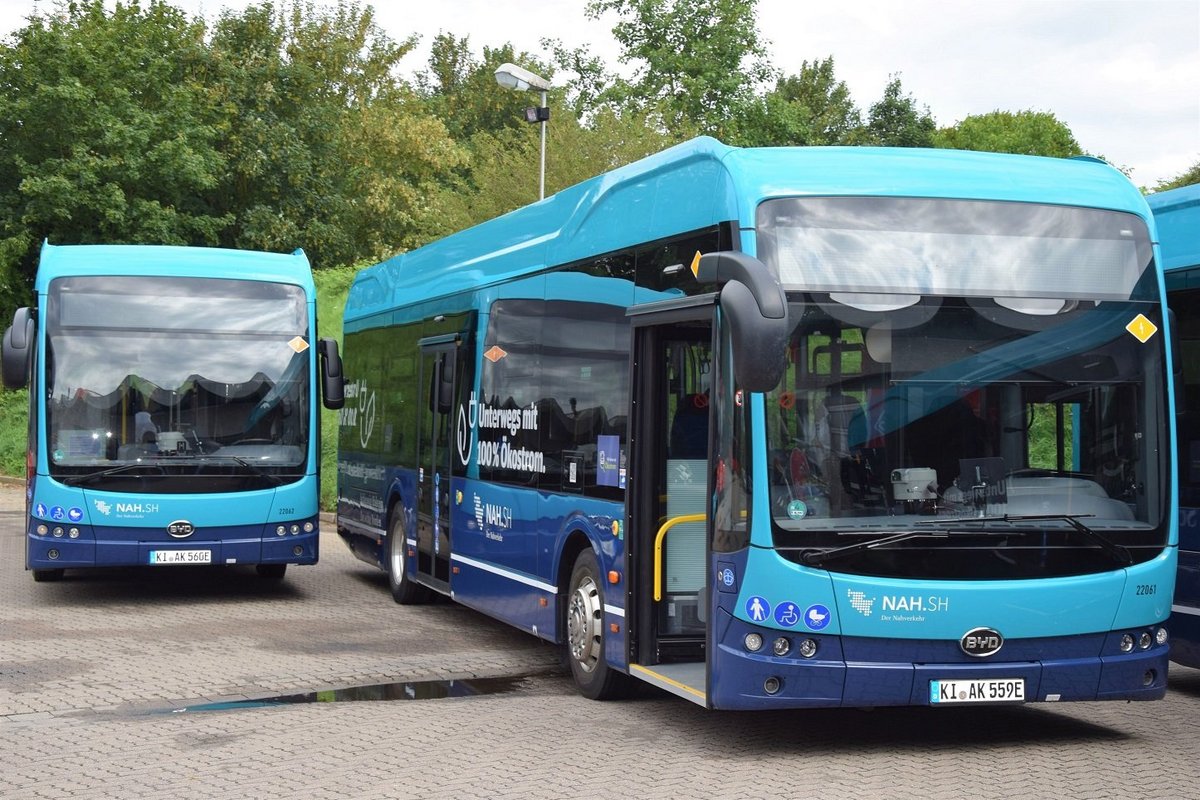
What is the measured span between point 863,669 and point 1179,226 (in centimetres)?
440

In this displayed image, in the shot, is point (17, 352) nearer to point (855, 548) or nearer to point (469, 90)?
point (855, 548)

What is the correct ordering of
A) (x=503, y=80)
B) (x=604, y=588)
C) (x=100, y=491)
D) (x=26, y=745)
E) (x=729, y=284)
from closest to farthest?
(x=729, y=284), (x=26, y=745), (x=604, y=588), (x=100, y=491), (x=503, y=80)

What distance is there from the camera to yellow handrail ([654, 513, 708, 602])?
29.8 ft

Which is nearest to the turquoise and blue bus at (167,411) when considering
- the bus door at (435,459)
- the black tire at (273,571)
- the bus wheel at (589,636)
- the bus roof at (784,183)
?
the bus door at (435,459)

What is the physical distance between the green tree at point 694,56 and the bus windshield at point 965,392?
4908 centimetres

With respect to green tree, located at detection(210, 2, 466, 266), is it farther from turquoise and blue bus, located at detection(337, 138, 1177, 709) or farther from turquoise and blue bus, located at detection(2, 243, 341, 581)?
turquoise and blue bus, located at detection(337, 138, 1177, 709)

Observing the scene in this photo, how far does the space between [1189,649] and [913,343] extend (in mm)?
3595

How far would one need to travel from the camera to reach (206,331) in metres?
15.0

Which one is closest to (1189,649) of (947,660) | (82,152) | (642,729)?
(947,660)

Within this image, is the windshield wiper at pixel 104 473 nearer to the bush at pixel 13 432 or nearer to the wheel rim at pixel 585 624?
the wheel rim at pixel 585 624

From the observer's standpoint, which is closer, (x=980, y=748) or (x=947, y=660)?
(x=947, y=660)

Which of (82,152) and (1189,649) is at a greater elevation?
(82,152)

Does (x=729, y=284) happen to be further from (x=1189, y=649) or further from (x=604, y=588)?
(x=1189, y=649)

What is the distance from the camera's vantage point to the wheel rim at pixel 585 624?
9.88 meters
